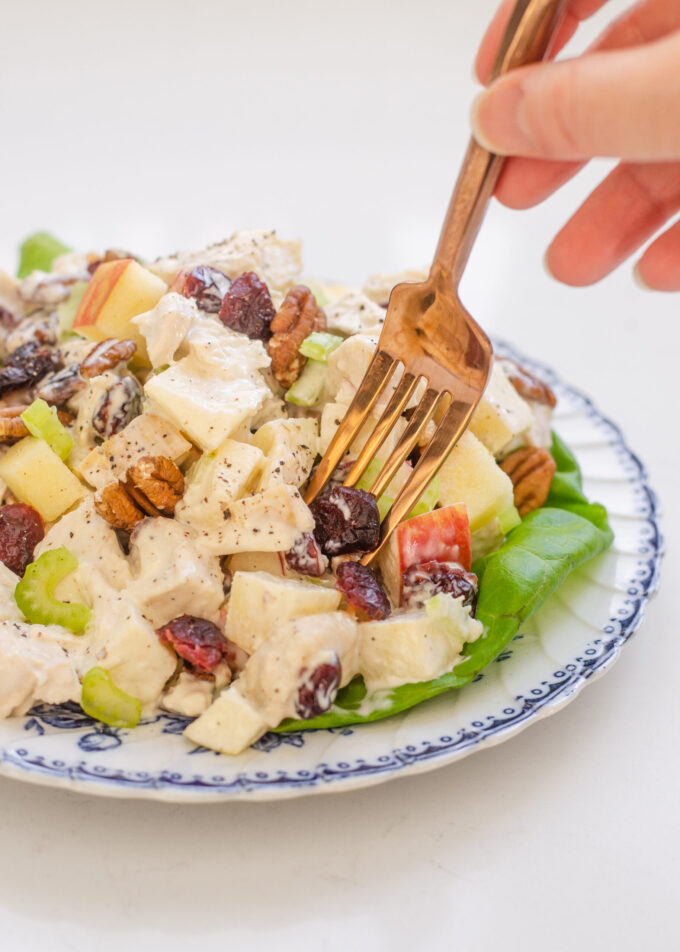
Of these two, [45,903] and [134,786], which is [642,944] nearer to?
[134,786]

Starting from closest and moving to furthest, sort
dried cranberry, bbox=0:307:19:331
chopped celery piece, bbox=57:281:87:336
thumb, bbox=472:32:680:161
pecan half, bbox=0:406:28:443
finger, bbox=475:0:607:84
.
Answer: thumb, bbox=472:32:680:161, finger, bbox=475:0:607:84, pecan half, bbox=0:406:28:443, chopped celery piece, bbox=57:281:87:336, dried cranberry, bbox=0:307:19:331

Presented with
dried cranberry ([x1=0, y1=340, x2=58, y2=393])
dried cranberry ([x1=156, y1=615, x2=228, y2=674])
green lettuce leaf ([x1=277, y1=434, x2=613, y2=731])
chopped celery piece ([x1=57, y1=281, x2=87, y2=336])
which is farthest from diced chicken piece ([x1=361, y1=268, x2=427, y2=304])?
dried cranberry ([x1=156, y1=615, x2=228, y2=674])

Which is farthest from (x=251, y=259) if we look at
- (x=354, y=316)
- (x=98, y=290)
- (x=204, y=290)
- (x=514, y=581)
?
(x=514, y=581)

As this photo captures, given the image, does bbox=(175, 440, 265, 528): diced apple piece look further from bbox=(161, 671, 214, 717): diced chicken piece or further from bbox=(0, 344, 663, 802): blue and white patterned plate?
bbox=(0, 344, 663, 802): blue and white patterned plate

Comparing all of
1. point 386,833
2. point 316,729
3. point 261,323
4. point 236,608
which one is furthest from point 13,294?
point 386,833

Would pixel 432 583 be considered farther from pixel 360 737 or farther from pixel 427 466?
pixel 360 737

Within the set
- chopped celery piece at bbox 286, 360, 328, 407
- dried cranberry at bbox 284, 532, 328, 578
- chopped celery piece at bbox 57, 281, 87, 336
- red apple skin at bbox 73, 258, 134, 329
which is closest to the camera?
dried cranberry at bbox 284, 532, 328, 578
